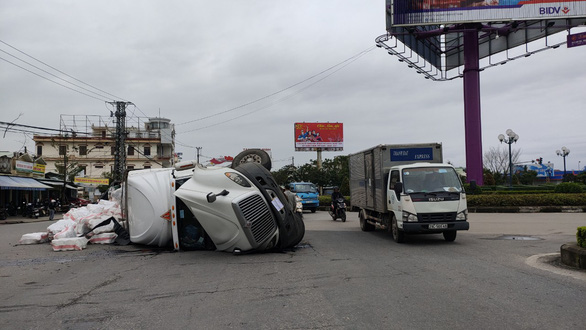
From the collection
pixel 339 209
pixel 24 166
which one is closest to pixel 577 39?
pixel 339 209

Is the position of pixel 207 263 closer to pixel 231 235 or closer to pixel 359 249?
pixel 231 235

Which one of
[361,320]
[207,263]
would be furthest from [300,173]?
[361,320]

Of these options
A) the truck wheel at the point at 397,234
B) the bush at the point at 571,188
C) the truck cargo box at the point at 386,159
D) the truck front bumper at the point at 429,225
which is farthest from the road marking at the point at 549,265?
the bush at the point at 571,188

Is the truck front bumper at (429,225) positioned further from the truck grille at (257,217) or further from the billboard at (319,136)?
the billboard at (319,136)

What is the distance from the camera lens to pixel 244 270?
796 cm

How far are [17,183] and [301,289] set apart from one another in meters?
31.9

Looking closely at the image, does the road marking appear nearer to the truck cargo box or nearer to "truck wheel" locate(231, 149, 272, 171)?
the truck cargo box

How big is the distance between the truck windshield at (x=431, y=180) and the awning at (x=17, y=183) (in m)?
28.0

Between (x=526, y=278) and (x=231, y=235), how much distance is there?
18.5 feet

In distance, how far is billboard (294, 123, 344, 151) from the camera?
212 ft

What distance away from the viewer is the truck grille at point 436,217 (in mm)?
10883

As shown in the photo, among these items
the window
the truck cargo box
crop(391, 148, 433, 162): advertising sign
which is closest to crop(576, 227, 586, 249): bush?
the window

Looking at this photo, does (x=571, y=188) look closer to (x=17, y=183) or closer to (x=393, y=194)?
(x=393, y=194)

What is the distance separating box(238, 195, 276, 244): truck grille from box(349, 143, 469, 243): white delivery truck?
366cm
